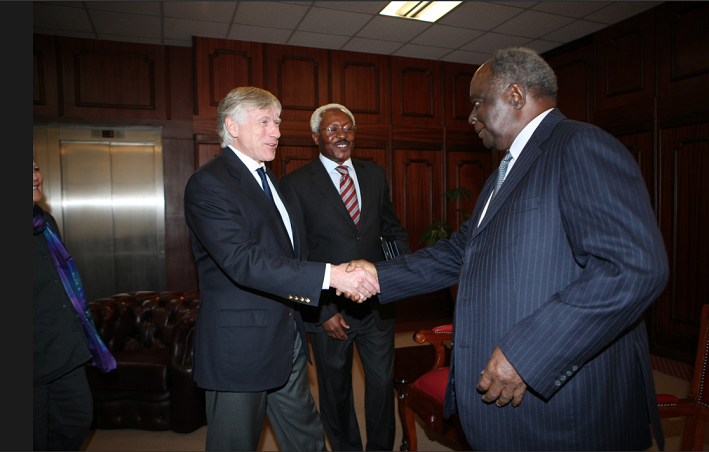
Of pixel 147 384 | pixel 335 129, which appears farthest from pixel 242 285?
pixel 147 384

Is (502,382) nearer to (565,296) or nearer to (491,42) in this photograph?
(565,296)

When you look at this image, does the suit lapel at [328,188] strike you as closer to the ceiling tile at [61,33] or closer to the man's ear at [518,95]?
the man's ear at [518,95]

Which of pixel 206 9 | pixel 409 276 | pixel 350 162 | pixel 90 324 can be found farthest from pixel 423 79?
pixel 90 324

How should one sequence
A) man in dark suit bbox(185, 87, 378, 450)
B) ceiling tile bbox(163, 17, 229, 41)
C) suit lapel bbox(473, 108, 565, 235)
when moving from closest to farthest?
suit lapel bbox(473, 108, 565, 235), man in dark suit bbox(185, 87, 378, 450), ceiling tile bbox(163, 17, 229, 41)

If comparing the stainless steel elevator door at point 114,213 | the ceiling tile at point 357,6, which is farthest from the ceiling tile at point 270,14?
the stainless steel elevator door at point 114,213

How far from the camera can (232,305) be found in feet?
6.04

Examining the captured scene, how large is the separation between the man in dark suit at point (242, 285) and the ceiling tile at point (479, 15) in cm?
379

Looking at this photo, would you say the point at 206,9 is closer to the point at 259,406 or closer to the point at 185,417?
the point at 185,417

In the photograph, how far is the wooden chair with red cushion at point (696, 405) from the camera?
2.01 m

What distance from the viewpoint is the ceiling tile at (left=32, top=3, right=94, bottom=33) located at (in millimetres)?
4672

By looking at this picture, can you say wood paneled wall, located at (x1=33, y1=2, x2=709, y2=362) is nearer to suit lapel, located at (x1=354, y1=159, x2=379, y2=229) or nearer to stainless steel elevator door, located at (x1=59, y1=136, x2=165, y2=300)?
stainless steel elevator door, located at (x1=59, y1=136, x2=165, y2=300)

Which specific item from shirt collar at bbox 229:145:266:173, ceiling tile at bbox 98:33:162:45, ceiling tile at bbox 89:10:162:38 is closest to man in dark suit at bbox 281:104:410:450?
shirt collar at bbox 229:145:266:173

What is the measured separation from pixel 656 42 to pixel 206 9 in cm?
508

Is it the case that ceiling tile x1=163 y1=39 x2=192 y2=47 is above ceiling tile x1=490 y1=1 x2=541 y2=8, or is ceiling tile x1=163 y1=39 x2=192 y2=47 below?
above
